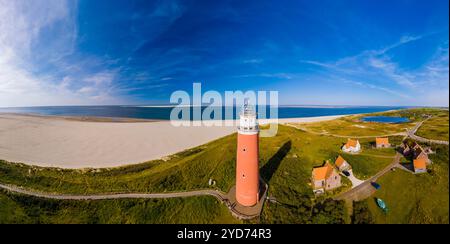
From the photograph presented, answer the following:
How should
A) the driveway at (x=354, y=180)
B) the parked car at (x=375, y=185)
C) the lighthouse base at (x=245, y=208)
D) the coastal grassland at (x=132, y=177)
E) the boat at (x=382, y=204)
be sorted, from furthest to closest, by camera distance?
1. the coastal grassland at (x=132, y=177)
2. the driveway at (x=354, y=180)
3. the parked car at (x=375, y=185)
4. the lighthouse base at (x=245, y=208)
5. the boat at (x=382, y=204)

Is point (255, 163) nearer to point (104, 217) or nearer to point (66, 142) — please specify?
point (104, 217)

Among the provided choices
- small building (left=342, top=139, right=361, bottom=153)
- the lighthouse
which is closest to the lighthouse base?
the lighthouse

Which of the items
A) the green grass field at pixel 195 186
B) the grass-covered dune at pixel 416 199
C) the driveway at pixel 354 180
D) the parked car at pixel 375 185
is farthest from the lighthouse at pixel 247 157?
the parked car at pixel 375 185

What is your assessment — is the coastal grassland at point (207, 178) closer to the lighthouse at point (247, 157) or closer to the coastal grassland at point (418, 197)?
the lighthouse at point (247, 157)

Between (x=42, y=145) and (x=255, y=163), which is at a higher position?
(x=255, y=163)

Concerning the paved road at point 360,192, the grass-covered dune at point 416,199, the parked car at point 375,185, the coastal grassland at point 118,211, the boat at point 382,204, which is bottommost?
the coastal grassland at point 118,211

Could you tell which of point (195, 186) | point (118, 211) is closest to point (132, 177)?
point (118, 211)
